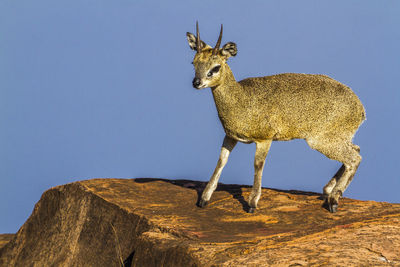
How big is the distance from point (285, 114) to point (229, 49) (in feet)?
4.09

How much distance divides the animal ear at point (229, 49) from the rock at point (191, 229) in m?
2.21

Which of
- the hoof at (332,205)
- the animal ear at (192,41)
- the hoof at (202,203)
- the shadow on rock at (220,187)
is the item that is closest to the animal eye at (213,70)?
the animal ear at (192,41)

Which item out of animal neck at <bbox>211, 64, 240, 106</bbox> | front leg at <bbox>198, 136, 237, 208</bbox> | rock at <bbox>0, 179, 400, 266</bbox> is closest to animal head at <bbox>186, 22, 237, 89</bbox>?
animal neck at <bbox>211, 64, 240, 106</bbox>

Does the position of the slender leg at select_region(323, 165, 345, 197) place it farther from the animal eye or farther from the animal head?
the animal eye

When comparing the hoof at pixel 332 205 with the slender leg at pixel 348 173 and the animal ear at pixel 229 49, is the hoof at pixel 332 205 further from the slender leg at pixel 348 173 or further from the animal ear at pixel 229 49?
the animal ear at pixel 229 49

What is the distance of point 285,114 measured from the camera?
786 cm

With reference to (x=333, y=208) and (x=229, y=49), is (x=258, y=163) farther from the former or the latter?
(x=229, y=49)

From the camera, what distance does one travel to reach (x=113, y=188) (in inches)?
333

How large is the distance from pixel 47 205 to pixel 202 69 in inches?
135

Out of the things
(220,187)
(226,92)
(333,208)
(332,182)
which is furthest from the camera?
(220,187)

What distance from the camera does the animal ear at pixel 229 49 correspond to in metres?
7.58

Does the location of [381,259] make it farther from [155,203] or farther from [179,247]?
[155,203]

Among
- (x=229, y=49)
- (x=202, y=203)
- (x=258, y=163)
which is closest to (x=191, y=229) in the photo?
(x=202, y=203)

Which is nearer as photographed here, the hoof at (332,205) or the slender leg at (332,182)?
the hoof at (332,205)
